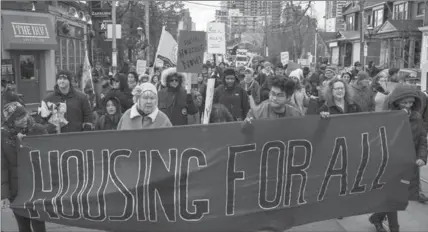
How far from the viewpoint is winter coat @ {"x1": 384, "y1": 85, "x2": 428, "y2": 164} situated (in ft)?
16.2

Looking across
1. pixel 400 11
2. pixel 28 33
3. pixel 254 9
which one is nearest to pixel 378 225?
pixel 28 33

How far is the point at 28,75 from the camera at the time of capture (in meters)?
21.0

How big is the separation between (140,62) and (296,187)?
41.4ft

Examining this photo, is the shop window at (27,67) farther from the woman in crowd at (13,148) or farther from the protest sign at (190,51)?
the woman in crowd at (13,148)

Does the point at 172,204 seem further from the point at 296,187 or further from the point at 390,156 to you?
the point at 390,156

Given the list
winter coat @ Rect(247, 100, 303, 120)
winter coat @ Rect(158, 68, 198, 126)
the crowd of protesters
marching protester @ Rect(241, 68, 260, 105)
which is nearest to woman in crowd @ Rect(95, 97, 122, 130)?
the crowd of protesters

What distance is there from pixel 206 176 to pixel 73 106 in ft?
8.67

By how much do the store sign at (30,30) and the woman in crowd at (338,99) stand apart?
55.2 feet

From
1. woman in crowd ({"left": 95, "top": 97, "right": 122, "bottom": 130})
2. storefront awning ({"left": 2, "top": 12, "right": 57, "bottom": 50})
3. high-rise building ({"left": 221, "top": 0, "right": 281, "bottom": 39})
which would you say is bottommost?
woman in crowd ({"left": 95, "top": 97, "right": 122, "bottom": 130})

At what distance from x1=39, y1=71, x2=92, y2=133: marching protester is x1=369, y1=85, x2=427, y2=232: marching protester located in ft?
11.8

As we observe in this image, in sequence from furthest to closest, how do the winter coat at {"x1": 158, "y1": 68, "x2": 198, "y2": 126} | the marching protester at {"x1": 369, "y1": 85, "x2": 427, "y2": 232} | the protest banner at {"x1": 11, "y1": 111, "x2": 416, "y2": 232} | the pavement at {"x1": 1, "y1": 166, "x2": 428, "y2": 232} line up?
the winter coat at {"x1": 158, "y1": 68, "x2": 198, "y2": 126} → the pavement at {"x1": 1, "y1": 166, "x2": 428, "y2": 232} → the marching protester at {"x1": 369, "y1": 85, "x2": 427, "y2": 232} → the protest banner at {"x1": 11, "y1": 111, "x2": 416, "y2": 232}

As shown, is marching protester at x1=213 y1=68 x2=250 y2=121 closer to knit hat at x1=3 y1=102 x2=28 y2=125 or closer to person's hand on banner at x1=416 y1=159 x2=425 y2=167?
person's hand on banner at x1=416 y1=159 x2=425 y2=167

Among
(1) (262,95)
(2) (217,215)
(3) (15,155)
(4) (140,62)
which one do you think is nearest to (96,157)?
(3) (15,155)

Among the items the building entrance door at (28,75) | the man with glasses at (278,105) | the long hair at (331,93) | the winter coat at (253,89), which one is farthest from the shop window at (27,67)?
the man with glasses at (278,105)
